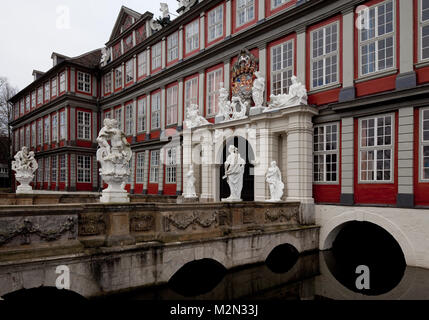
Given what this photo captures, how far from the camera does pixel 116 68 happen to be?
27688 mm

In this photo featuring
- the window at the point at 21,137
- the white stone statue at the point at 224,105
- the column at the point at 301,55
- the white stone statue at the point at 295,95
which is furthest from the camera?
the window at the point at 21,137

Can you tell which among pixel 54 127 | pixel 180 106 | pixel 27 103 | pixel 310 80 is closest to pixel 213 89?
pixel 180 106

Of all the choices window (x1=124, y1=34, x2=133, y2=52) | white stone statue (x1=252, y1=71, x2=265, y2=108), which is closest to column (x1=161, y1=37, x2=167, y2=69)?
window (x1=124, y1=34, x2=133, y2=52)

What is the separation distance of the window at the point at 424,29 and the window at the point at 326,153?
11.7 feet

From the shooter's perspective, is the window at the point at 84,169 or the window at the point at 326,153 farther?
the window at the point at 84,169

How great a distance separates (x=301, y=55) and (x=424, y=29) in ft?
14.8

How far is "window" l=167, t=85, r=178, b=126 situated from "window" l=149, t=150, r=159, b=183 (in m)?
2.48

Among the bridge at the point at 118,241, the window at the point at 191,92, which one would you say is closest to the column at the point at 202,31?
the window at the point at 191,92

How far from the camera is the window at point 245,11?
16.3 m

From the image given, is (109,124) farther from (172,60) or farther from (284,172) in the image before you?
(172,60)

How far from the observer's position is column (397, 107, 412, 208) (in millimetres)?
10469

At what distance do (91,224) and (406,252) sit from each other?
9214mm

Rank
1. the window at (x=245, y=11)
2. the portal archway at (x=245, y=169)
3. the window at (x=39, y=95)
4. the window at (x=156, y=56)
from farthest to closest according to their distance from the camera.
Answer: the window at (x=39, y=95) < the window at (x=156, y=56) < the window at (x=245, y=11) < the portal archway at (x=245, y=169)

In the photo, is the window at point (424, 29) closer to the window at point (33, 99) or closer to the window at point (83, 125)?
the window at point (83, 125)
